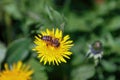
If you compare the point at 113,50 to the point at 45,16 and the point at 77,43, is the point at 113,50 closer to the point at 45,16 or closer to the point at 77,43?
the point at 77,43

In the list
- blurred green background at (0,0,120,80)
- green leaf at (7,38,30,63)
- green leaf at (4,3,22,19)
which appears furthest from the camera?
green leaf at (4,3,22,19)

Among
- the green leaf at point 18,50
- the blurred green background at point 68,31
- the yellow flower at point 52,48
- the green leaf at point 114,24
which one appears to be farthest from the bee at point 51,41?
the green leaf at point 114,24

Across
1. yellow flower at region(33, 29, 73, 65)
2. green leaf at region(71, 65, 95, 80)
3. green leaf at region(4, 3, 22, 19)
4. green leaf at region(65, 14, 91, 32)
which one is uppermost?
green leaf at region(4, 3, 22, 19)

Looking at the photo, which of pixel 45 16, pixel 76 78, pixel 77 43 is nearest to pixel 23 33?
pixel 45 16

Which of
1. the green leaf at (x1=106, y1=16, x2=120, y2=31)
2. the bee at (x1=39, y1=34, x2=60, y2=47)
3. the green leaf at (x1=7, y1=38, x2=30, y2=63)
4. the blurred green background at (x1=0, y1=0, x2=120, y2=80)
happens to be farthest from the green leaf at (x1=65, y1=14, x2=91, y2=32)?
the bee at (x1=39, y1=34, x2=60, y2=47)

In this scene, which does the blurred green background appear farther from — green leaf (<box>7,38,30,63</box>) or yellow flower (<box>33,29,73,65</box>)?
yellow flower (<box>33,29,73,65</box>)

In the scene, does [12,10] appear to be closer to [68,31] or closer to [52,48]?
[68,31]

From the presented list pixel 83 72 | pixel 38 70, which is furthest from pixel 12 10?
pixel 83 72
